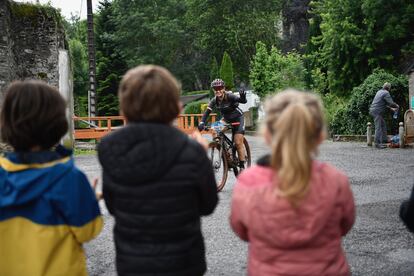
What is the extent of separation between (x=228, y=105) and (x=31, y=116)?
7010 millimetres

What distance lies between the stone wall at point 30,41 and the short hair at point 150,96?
10.6 meters

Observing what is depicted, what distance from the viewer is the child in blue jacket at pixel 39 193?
280cm

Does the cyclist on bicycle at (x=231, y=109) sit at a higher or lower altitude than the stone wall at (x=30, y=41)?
lower

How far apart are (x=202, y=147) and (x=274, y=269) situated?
2.02 ft

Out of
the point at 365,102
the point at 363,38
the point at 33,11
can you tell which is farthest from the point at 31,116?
the point at 363,38

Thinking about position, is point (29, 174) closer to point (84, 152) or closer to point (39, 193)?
point (39, 193)

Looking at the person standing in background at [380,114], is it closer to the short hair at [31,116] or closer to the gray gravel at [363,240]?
the gray gravel at [363,240]

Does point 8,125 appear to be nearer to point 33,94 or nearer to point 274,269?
point 33,94

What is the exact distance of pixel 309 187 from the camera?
249cm

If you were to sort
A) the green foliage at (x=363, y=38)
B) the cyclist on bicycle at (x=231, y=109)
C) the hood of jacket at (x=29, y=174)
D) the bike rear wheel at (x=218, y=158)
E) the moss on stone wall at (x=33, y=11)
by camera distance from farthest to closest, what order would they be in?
the green foliage at (x=363, y=38)
the moss on stone wall at (x=33, y=11)
the cyclist on bicycle at (x=231, y=109)
the bike rear wheel at (x=218, y=158)
the hood of jacket at (x=29, y=174)

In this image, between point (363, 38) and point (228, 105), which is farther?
point (363, 38)

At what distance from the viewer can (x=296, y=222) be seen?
2.49 metres

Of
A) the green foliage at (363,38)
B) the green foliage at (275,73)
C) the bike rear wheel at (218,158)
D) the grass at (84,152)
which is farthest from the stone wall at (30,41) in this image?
the green foliage at (275,73)

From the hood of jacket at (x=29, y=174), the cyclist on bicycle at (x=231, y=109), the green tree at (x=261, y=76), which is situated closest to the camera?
the hood of jacket at (x=29, y=174)
